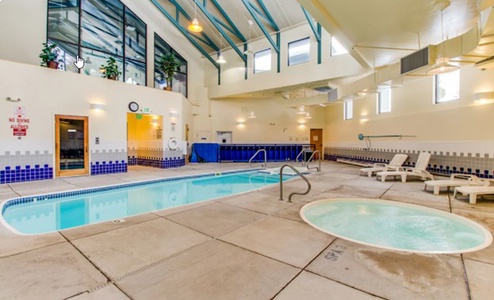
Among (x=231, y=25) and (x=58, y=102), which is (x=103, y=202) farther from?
(x=231, y=25)

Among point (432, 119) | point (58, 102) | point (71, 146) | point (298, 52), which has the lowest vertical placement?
point (71, 146)

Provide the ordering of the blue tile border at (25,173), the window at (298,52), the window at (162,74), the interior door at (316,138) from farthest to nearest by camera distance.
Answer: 1. the interior door at (316,138)
2. the window at (162,74)
3. the window at (298,52)
4. the blue tile border at (25,173)

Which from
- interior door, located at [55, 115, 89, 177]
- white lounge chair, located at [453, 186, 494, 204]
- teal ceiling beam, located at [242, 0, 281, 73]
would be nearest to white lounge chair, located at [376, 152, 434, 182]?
white lounge chair, located at [453, 186, 494, 204]

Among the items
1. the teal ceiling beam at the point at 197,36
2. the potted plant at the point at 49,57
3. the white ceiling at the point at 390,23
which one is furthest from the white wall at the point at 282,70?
the potted plant at the point at 49,57

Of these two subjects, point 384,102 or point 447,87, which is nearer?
point 447,87

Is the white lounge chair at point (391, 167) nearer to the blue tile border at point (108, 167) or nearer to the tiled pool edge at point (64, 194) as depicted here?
the tiled pool edge at point (64, 194)

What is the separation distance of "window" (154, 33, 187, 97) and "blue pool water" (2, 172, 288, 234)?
5.51 metres

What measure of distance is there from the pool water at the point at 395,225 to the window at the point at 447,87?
433 cm

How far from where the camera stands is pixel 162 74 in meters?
10.9

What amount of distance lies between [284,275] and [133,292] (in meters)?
1.13

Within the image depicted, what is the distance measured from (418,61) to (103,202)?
681cm

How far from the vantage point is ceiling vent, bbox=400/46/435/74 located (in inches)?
179

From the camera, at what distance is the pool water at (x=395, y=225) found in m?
3.02

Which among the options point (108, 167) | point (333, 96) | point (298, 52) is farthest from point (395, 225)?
point (298, 52)
